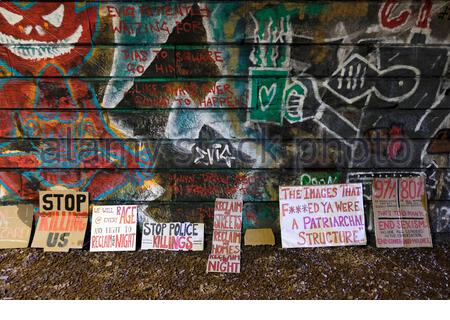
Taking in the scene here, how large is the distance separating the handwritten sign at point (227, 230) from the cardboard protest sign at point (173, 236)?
0.46 ft

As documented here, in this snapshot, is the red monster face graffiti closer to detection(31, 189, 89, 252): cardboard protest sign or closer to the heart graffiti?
detection(31, 189, 89, 252): cardboard protest sign

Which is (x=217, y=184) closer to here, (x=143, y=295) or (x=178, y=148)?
(x=178, y=148)

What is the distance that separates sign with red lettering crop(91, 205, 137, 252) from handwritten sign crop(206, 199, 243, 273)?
0.70m

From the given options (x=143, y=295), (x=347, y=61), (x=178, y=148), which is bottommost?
(x=143, y=295)

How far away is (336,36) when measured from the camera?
2719 mm

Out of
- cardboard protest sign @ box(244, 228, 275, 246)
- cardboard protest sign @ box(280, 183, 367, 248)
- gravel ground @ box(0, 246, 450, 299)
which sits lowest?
gravel ground @ box(0, 246, 450, 299)

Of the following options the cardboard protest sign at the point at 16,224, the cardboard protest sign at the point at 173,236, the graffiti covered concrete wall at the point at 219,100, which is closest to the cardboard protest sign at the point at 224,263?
the cardboard protest sign at the point at 173,236

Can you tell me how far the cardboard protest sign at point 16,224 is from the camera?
3.09m

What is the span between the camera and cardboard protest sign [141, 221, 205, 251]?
308 cm

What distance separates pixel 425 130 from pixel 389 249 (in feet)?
3.37

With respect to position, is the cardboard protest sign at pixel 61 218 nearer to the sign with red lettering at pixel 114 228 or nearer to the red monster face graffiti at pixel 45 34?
the sign with red lettering at pixel 114 228

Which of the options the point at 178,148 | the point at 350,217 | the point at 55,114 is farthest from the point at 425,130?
the point at 55,114

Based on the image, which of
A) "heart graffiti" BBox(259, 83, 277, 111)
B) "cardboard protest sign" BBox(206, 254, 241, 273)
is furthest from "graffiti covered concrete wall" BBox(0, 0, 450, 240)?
"cardboard protest sign" BBox(206, 254, 241, 273)

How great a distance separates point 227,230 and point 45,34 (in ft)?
6.86
